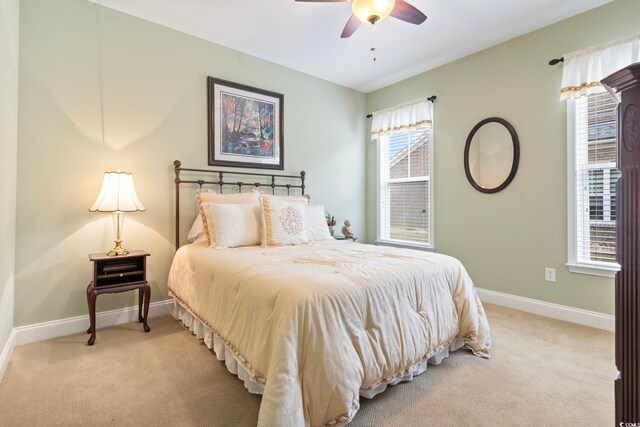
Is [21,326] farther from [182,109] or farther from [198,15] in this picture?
[198,15]

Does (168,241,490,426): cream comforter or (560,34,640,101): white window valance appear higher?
(560,34,640,101): white window valance

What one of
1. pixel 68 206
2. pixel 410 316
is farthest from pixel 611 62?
pixel 68 206

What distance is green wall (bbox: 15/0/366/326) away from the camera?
7.91 ft

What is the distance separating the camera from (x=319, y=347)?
1.34 meters

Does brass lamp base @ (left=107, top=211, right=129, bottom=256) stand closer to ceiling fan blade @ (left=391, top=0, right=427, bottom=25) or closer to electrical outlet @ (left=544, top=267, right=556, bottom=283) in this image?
ceiling fan blade @ (left=391, top=0, right=427, bottom=25)

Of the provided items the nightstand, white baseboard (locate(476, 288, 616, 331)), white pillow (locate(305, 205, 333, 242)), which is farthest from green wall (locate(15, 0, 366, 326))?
white baseboard (locate(476, 288, 616, 331))

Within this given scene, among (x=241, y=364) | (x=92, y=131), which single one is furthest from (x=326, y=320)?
(x=92, y=131)

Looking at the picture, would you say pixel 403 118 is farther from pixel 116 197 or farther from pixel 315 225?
pixel 116 197

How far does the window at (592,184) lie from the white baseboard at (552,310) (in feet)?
1.22

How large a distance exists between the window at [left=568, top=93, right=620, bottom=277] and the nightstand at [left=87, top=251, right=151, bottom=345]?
12.4 ft

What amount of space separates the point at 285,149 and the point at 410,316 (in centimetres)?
273

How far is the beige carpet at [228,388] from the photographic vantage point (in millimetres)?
1525

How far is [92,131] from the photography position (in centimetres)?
266

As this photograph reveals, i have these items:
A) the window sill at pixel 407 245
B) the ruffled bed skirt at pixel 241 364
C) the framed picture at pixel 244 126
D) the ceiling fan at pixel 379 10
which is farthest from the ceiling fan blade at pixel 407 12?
the window sill at pixel 407 245
